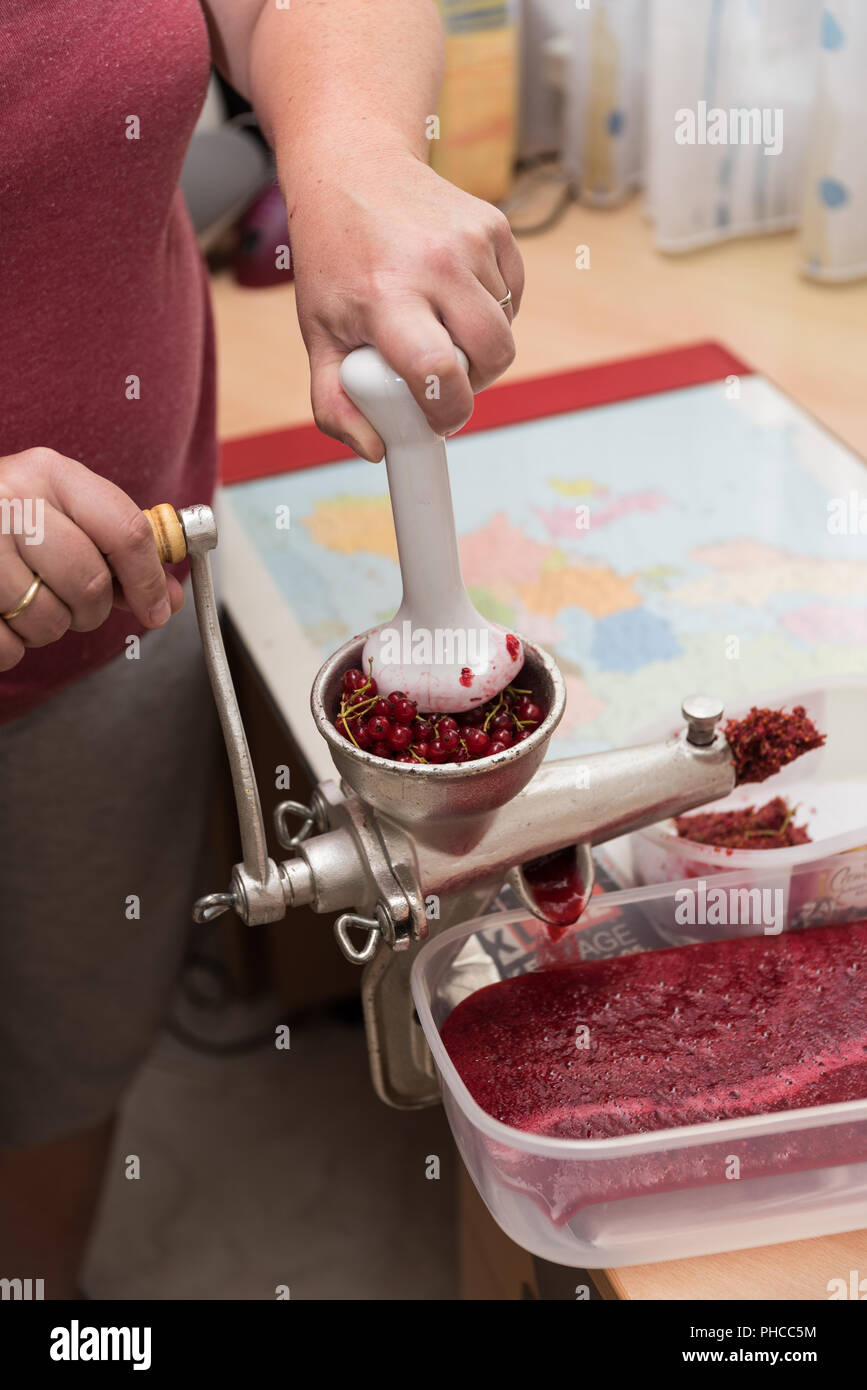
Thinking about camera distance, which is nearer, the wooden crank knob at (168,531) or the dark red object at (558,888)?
the wooden crank knob at (168,531)

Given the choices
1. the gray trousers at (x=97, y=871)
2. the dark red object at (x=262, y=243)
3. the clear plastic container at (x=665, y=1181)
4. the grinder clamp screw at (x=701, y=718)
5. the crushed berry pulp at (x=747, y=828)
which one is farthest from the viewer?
the dark red object at (x=262, y=243)

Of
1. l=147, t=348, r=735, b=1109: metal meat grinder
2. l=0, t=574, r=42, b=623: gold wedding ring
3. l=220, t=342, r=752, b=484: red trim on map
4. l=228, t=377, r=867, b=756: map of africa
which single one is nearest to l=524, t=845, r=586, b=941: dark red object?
l=147, t=348, r=735, b=1109: metal meat grinder

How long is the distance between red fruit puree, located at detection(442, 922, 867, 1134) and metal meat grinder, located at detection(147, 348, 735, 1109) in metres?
0.06

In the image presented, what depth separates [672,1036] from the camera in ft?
2.48

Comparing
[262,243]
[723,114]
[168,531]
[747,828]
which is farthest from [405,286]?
[723,114]

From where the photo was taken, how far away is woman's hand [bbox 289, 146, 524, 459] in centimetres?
66

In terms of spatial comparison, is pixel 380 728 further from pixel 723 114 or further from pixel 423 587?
pixel 723 114

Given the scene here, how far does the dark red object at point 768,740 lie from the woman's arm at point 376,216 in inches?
10.5

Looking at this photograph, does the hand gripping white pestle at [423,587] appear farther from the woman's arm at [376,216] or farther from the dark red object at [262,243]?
the dark red object at [262,243]

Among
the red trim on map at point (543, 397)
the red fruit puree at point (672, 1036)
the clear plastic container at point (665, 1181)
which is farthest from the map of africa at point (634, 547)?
the clear plastic container at point (665, 1181)

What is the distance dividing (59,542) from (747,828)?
49 centimetres

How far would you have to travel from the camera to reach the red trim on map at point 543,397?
4.57 ft

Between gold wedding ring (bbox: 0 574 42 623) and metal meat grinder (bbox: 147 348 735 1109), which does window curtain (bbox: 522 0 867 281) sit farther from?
gold wedding ring (bbox: 0 574 42 623)
